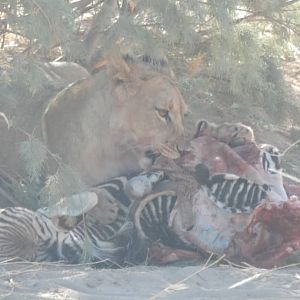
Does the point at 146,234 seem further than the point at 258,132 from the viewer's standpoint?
No

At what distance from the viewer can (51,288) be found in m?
3.73

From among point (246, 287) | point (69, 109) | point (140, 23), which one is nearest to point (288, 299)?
point (246, 287)

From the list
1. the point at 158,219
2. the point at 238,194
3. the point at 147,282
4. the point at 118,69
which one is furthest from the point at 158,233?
the point at 118,69

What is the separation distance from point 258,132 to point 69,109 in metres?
2.30

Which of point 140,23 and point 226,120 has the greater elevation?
point 140,23

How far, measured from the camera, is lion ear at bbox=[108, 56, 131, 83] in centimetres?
555

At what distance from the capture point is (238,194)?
4918 mm

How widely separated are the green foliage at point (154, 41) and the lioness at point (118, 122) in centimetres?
20

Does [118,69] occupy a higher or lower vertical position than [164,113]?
higher

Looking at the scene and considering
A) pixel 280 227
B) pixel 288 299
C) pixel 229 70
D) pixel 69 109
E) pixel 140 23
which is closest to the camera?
pixel 288 299

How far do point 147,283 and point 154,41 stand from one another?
201 centimetres

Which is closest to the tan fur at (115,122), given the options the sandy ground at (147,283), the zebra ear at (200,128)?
the zebra ear at (200,128)

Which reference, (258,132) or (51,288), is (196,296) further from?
(258,132)

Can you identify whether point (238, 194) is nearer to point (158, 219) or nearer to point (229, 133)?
point (158, 219)
